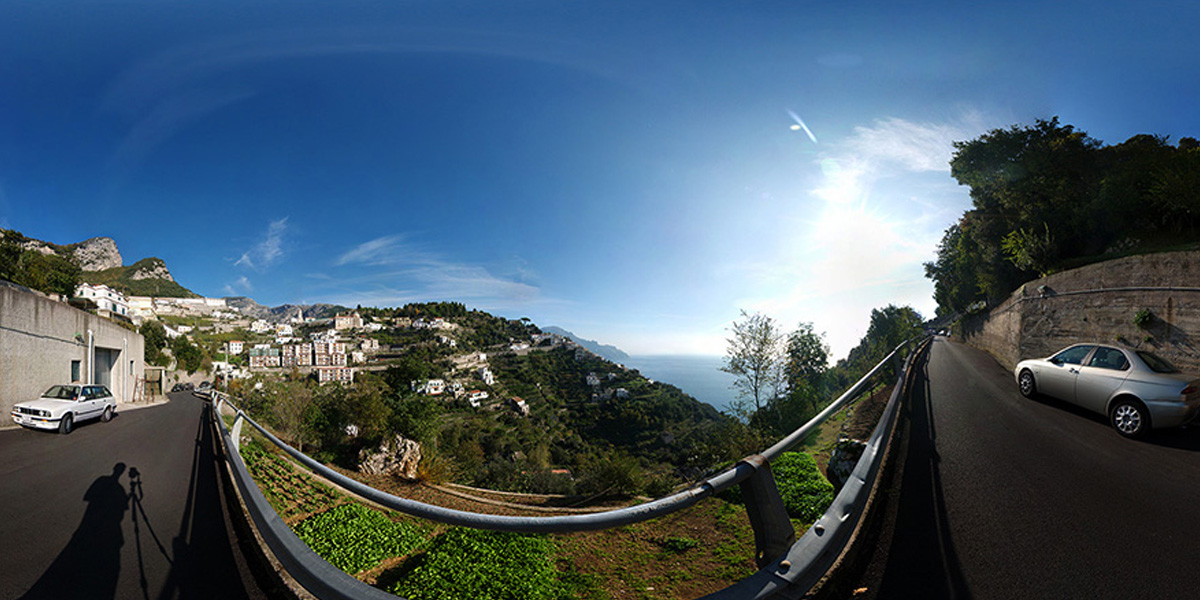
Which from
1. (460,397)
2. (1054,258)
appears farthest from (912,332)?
(460,397)

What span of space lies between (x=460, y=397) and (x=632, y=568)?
57.8 metres

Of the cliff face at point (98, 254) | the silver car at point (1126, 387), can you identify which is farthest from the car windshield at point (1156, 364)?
the cliff face at point (98, 254)

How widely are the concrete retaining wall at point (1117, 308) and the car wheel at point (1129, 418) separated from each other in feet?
14.8

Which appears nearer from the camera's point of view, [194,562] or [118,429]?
[194,562]

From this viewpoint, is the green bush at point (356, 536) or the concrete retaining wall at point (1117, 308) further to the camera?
the concrete retaining wall at point (1117, 308)

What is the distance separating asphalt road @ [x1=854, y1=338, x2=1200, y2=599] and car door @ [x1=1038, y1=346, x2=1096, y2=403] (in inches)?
42.1

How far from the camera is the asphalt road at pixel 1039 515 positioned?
2652mm

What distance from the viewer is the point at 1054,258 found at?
55.9 ft

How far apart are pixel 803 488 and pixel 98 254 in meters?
234

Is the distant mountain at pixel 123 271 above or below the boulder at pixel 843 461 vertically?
above

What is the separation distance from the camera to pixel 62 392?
12828mm

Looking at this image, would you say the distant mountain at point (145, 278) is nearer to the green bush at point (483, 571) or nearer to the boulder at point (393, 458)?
the boulder at point (393, 458)

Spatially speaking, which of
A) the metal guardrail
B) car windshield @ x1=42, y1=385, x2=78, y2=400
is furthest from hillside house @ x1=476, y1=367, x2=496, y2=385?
the metal guardrail

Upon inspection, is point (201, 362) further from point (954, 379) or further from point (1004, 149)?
point (1004, 149)
